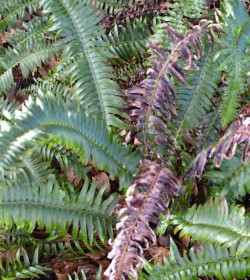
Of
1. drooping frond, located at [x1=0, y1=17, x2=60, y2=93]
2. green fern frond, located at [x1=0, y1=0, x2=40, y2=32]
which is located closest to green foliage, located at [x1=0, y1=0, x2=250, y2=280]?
drooping frond, located at [x1=0, y1=17, x2=60, y2=93]

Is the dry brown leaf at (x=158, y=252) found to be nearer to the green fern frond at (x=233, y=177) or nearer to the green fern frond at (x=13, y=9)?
the green fern frond at (x=233, y=177)

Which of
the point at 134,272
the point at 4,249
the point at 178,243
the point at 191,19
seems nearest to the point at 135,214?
the point at 134,272

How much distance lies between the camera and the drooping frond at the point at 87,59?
8.30ft

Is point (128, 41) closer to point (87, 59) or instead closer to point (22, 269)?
point (87, 59)

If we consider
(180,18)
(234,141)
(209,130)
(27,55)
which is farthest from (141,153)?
(27,55)

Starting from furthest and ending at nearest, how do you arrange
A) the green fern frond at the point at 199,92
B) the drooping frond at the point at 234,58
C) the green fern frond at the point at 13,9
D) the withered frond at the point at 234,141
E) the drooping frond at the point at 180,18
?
the green fern frond at the point at 13,9 < the drooping frond at the point at 180,18 < the green fern frond at the point at 199,92 < the drooping frond at the point at 234,58 < the withered frond at the point at 234,141

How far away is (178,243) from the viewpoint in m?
2.41

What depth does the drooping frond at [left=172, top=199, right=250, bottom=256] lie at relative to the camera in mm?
1859

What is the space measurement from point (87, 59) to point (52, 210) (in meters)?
1.00

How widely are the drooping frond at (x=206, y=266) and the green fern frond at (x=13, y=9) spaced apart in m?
2.36

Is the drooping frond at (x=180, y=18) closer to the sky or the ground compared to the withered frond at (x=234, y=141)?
closer to the sky

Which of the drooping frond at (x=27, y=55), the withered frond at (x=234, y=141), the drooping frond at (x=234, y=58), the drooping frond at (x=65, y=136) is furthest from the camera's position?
the drooping frond at (x=27, y=55)

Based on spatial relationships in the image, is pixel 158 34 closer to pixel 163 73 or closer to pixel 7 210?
pixel 163 73

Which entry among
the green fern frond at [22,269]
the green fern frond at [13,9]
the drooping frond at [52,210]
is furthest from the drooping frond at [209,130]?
the green fern frond at [13,9]
